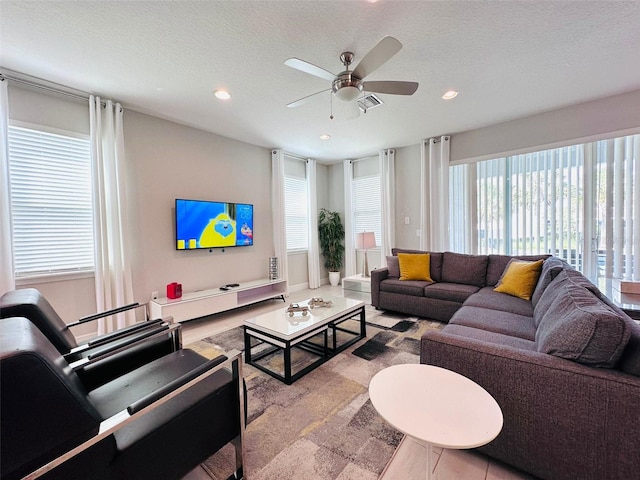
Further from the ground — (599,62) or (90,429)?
(599,62)

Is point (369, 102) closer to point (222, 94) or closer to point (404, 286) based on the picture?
point (222, 94)

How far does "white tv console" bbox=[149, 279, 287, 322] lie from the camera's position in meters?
3.20

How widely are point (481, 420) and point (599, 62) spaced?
340 cm

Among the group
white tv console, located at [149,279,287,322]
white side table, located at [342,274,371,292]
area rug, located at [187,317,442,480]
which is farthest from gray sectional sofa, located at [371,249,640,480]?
white tv console, located at [149,279,287,322]

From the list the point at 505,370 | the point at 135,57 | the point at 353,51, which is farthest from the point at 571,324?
the point at 135,57

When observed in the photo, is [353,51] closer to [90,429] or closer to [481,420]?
[481,420]

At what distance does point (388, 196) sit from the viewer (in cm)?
507

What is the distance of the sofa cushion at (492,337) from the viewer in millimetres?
1621

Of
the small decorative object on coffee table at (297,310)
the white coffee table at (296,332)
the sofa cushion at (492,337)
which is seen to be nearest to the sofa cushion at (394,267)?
the white coffee table at (296,332)

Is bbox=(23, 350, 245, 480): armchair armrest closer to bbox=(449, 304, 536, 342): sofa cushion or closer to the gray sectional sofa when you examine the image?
the gray sectional sofa

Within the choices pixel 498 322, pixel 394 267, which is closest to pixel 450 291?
pixel 394 267

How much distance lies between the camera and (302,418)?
1688 mm

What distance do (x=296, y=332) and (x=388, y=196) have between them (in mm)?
3671

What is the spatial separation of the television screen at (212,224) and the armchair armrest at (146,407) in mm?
2844
